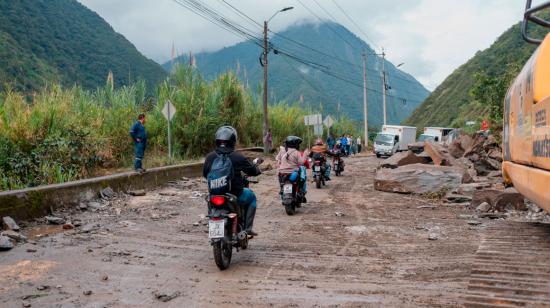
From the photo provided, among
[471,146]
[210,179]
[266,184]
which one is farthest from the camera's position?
[471,146]

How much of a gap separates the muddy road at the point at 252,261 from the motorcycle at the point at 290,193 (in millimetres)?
242

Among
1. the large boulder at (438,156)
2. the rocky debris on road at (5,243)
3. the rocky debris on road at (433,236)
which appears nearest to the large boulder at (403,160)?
the large boulder at (438,156)

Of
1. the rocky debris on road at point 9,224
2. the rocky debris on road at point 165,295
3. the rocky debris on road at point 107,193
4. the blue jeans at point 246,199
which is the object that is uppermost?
the blue jeans at point 246,199

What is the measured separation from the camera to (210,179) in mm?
6086

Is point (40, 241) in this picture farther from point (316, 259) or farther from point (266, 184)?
point (266, 184)

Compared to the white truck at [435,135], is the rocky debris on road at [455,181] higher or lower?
lower

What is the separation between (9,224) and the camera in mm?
7680

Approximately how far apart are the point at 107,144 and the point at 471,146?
16128 millimetres

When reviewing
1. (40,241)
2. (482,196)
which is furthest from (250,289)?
(482,196)

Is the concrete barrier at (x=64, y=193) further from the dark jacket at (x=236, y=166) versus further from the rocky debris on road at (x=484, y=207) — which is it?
the rocky debris on road at (x=484, y=207)

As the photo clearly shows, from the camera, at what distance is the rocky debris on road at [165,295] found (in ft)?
15.6

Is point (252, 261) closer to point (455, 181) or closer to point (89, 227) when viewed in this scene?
point (89, 227)

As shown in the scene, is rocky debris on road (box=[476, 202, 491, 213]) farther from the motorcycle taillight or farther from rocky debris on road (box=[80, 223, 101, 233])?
rocky debris on road (box=[80, 223, 101, 233])

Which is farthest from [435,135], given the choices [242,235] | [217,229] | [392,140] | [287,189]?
[217,229]
